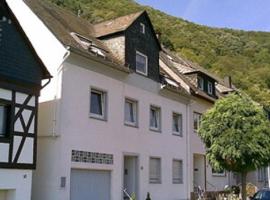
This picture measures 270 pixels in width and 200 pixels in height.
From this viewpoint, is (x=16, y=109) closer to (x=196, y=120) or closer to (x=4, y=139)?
(x=4, y=139)

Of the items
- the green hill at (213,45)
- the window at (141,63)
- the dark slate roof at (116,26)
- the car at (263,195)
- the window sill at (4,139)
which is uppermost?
the green hill at (213,45)

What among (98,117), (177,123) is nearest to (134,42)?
(98,117)

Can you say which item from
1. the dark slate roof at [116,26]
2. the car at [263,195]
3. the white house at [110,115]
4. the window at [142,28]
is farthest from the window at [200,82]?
the car at [263,195]

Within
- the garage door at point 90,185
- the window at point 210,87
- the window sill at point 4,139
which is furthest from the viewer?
the window at point 210,87

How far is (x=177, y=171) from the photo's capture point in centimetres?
2762

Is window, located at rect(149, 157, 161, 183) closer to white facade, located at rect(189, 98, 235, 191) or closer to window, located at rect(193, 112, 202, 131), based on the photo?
white facade, located at rect(189, 98, 235, 191)

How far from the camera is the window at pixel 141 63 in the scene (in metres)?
24.5

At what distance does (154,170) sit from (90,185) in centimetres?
590

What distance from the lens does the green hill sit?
6494cm

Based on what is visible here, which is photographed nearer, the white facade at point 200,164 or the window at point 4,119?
the window at point 4,119

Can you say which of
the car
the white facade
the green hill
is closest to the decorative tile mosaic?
the car

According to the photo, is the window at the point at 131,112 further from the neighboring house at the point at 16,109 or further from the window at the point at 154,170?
the neighboring house at the point at 16,109

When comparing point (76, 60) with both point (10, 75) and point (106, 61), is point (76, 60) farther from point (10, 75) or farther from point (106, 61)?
point (10, 75)

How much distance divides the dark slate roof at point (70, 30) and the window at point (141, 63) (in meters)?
1.94
